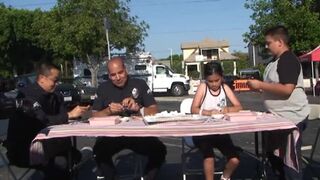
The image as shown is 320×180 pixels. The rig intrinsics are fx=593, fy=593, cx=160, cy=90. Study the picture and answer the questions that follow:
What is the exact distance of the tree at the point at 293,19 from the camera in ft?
102

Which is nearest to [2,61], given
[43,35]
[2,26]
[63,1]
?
[2,26]

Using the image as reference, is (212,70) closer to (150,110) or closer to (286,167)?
(150,110)

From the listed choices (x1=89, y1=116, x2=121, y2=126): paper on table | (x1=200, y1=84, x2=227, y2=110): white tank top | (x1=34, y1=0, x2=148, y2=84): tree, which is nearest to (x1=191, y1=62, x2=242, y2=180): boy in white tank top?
(x1=200, y1=84, x2=227, y2=110): white tank top

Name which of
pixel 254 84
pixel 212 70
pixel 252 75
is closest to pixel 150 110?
pixel 212 70

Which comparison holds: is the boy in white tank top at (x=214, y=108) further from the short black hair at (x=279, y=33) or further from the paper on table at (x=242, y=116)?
the short black hair at (x=279, y=33)

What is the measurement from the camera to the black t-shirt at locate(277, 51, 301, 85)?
5719 millimetres

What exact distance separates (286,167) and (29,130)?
8.25 feet

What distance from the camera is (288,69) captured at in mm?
5742

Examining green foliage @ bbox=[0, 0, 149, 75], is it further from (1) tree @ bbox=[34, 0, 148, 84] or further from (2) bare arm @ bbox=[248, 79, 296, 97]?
(2) bare arm @ bbox=[248, 79, 296, 97]

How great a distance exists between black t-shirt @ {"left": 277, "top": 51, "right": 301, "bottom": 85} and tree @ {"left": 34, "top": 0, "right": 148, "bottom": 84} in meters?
31.3

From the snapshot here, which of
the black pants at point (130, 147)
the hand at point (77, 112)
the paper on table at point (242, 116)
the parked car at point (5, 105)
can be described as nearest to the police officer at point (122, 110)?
the black pants at point (130, 147)

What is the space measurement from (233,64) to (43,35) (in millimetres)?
31001

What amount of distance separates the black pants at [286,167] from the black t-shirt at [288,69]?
0.46 metres

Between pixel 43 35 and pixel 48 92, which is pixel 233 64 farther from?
pixel 48 92
